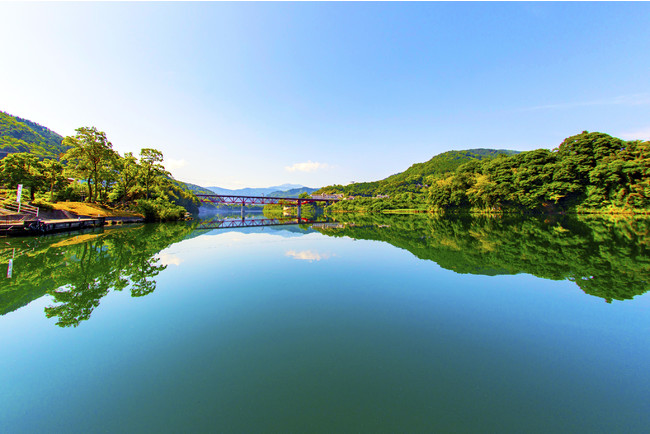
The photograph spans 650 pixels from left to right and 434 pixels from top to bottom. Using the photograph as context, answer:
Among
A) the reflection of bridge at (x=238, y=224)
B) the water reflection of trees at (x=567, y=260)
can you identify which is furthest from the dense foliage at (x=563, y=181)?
the reflection of bridge at (x=238, y=224)

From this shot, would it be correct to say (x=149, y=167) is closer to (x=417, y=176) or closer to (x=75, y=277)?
(x=75, y=277)

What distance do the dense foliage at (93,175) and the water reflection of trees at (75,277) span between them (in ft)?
67.8

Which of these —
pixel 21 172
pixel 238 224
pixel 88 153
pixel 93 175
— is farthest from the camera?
pixel 238 224

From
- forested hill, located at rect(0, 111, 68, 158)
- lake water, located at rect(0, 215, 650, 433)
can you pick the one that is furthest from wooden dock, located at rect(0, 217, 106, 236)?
forested hill, located at rect(0, 111, 68, 158)

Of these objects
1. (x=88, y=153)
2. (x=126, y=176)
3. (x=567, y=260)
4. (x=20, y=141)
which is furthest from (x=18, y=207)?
(x=20, y=141)

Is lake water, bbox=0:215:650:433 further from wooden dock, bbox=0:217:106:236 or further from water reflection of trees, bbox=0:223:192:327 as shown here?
wooden dock, bbox=0:217:106:236

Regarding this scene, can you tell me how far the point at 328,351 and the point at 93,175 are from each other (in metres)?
41.2

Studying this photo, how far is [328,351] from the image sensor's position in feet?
12.2

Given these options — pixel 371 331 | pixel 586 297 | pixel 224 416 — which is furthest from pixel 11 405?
pixel 586 297

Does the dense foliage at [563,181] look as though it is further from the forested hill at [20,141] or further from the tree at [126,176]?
the forested hill at [20,141]

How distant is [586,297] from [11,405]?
443 inches

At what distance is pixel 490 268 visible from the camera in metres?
8.70

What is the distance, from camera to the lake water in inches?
97.3

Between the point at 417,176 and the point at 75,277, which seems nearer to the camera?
the point at 75,277
